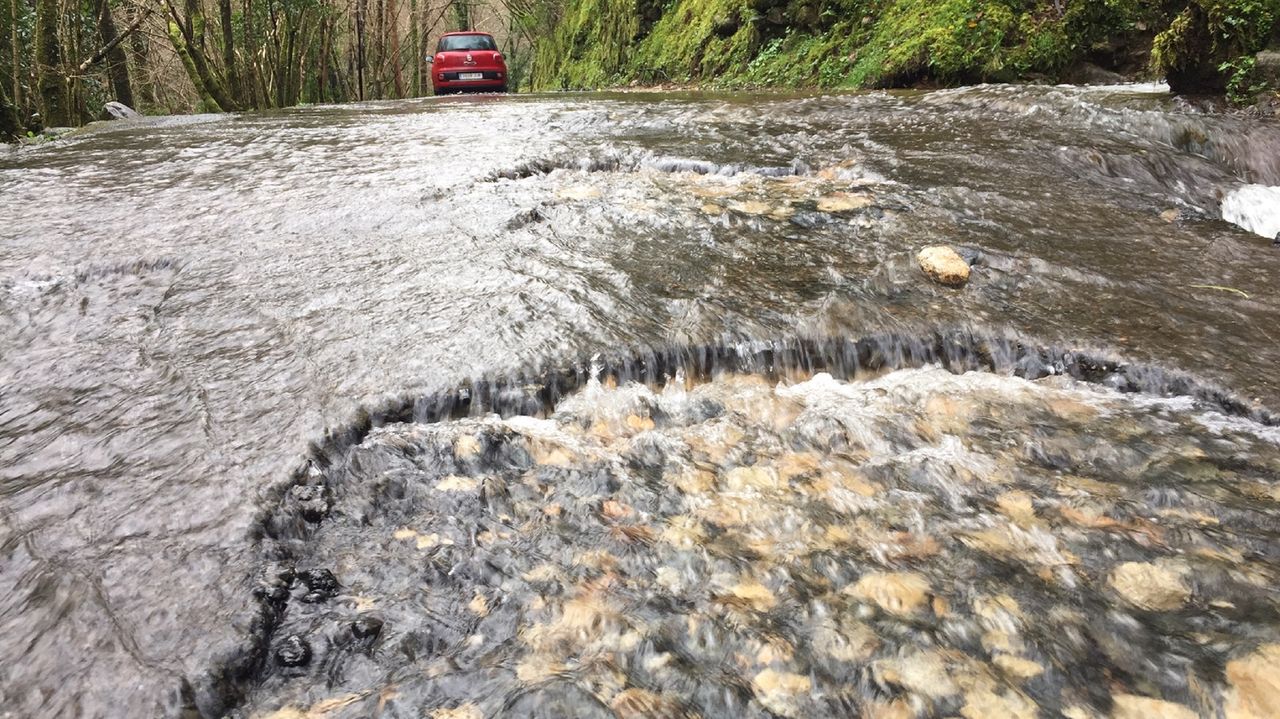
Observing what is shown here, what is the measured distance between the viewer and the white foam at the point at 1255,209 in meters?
3.97

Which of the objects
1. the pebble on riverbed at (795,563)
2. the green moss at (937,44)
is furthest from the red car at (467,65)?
the pebble on riverbed at (795,563)

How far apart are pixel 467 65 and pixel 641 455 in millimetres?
15954

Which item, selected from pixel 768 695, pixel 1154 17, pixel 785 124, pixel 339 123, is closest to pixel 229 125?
pixel 339 123

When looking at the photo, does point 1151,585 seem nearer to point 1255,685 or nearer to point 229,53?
point 1255,685

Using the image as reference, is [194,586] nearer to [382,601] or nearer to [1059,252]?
[382,601]

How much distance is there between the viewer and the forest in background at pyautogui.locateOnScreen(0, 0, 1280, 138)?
19.9ft

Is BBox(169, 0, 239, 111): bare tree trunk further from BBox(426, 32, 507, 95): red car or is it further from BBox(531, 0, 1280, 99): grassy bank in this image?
BBox(531, 0, 1280, 99): grassy bank

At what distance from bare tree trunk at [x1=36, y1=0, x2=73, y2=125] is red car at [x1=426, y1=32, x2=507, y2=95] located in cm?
747

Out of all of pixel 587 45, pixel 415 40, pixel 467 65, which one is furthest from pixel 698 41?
pixel 415 40

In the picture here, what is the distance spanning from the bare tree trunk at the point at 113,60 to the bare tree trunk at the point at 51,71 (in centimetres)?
338

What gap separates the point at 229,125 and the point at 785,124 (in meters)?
7.20

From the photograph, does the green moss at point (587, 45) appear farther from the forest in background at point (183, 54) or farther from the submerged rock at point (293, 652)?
the submerged rock at point (293, 652)

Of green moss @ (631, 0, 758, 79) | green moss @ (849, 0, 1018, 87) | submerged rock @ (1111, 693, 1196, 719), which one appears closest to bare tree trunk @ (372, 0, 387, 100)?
green moss @ (631, 0, 758, 79)

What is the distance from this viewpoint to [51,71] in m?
9.39
